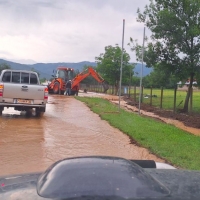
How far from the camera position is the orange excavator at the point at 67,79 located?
124 ft

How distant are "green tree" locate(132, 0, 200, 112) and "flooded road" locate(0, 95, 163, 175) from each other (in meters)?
7.40

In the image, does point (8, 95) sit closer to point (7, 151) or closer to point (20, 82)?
point (20, 82)

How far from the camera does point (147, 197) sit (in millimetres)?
2104

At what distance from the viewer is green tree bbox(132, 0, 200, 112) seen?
20875 mm

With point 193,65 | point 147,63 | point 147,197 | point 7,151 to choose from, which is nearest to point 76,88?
point 147,63

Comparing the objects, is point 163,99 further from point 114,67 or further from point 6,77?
point 6,77

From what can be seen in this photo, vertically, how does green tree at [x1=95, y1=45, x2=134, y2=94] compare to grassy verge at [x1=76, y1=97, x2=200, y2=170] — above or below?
above

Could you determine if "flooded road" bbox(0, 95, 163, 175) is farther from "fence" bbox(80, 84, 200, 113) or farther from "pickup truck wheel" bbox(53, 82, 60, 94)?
"pickup truck wheel" bbox(53, 82, 60, 94)

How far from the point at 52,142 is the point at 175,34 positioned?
40.1ft

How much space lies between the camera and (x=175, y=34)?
21.1 m

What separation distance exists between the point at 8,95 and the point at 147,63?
9588 mm

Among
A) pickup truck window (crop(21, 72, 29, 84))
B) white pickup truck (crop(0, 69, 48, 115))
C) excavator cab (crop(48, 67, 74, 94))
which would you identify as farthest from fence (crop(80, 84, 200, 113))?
white pickup truck (crop(0, 69, 48, 115))

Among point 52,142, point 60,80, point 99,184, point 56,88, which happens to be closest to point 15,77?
point 52,142

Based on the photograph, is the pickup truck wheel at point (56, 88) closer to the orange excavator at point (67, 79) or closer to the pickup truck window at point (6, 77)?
the orange excavator at point (67, 79)
